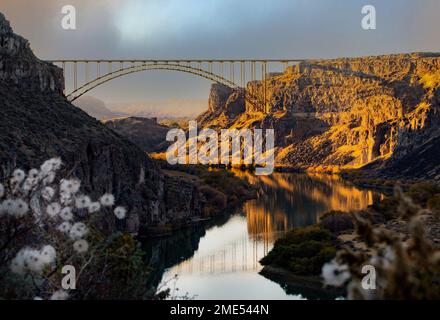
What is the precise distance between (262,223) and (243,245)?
10.4 metres

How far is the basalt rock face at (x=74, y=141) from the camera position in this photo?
43812mm

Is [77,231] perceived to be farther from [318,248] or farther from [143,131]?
[143,131]

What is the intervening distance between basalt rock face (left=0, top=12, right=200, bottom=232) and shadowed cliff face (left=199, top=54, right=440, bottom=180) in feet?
154

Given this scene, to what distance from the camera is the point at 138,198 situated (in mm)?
52406

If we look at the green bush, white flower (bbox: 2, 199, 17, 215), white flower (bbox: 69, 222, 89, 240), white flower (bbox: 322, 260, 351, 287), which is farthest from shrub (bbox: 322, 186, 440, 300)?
the green bush

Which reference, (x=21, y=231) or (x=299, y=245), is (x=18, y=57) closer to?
(x=299, y=245)

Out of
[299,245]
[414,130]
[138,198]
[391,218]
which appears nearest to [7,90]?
[138,198]

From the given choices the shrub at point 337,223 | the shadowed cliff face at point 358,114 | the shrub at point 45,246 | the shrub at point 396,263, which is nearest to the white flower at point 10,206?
the shrub at point 45,246

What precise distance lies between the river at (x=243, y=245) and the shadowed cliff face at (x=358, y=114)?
25897 mm

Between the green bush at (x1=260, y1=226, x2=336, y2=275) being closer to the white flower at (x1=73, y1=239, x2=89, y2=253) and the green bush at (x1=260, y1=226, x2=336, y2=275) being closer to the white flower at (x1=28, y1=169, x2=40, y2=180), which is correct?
the white flower at (x1=73, y1=239, x2=89, y2=253)

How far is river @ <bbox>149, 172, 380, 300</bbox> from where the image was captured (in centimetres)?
3078

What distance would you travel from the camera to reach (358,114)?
155m

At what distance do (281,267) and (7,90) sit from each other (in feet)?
82.3

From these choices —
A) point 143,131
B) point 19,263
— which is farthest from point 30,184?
point 143,131
